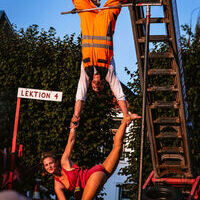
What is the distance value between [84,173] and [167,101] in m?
3.91

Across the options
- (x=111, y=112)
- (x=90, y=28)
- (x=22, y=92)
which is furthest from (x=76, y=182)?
(x=111, y=112)

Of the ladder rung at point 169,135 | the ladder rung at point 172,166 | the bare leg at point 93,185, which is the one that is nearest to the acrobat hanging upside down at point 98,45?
the bare leg at point 93,185

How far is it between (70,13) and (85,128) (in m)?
7.08

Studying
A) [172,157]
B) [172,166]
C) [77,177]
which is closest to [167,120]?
[172,157]

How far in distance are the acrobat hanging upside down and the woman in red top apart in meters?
0.53

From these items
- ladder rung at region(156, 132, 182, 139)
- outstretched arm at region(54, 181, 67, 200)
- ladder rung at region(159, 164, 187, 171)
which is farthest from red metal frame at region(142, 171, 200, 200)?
outstretched arm at region(54, 181, 67, 200)

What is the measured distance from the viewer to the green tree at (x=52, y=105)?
496 inches

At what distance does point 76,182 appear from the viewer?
5965 millimetres

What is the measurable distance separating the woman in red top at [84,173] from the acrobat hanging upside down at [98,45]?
528mm

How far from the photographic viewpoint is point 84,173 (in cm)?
595

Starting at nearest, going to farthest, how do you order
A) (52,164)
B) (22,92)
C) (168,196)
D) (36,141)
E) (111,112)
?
(52,164), (22,92), (168,196), (36,141), (111,112)

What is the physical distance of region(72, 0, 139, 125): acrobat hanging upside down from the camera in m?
6.02

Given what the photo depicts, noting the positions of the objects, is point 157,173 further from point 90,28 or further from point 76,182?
point 90,28

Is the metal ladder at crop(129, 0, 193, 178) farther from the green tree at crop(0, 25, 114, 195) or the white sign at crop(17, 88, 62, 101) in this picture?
the green tree at crop(0, 25, 114, 195)
